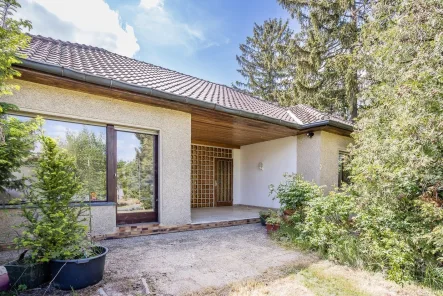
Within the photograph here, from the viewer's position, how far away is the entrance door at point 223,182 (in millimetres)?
14086

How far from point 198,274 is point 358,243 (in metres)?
3.49

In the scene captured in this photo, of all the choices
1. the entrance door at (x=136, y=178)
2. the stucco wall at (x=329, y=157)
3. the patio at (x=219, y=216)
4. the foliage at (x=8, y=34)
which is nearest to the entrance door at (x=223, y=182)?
the patio at (x=219, y=216)

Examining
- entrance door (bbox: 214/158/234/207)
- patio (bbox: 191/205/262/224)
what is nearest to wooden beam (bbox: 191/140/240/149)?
entrance door (bbox: 214/158/234/207)

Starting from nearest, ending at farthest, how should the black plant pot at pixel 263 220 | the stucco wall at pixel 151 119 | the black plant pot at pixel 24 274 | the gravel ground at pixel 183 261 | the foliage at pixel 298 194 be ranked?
the black plant pot at pixel 24 274 < the gravel ground at pixel 183 261 < the stucco wall at pixel 151 119 < the foliage at pixel 298 194 < the black plant pot at pixel 263 220

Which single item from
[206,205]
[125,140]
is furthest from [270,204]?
[125,140]

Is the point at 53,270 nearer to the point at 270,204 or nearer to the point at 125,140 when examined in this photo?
the point at 125,140

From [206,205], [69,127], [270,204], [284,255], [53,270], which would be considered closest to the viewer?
[53,270]

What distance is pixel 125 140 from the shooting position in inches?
279

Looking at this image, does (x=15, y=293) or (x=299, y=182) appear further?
(x=299, y=182)

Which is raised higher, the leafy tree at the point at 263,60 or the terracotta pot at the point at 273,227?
the leafy tree at the point at 263,60

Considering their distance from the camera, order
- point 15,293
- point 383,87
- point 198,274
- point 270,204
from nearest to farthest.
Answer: point 15,293 → point 198,274 → point 383,87 → point 270,204

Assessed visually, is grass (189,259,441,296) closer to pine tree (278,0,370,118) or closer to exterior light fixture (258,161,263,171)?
exterior light fixture (258,161,263,171)

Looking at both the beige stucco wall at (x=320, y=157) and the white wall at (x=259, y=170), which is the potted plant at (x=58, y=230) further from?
the white wall at (x=259, y=170)

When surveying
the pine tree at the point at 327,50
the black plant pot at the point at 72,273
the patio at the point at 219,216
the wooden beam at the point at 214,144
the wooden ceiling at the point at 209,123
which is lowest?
the patio at the point at 219,216
